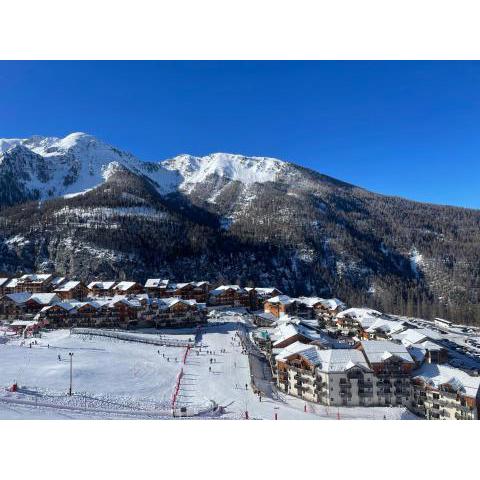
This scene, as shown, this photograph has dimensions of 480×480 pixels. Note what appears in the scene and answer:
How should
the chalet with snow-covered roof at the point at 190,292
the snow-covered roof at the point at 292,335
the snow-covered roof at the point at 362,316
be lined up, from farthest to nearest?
1. the chalet with snow-covered roof at the point at 190,292
2. the snow-covered roof at the point at 362,316
3. the snow-covered roof at the point at 292,335

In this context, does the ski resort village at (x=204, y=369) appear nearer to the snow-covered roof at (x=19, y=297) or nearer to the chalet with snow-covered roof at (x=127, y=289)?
the snow-covered roof at (x=19, y=297)

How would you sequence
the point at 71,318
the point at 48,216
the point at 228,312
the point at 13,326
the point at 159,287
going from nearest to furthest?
1. the point at 13,326
2. the point at 71,318
3. the point at 228,312
4. the point at 159,287
5. the point at 48,216

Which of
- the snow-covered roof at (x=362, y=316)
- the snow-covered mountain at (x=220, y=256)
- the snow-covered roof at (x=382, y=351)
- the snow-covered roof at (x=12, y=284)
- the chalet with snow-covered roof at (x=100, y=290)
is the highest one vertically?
the snow-covered mountain at (x=220, y=256)

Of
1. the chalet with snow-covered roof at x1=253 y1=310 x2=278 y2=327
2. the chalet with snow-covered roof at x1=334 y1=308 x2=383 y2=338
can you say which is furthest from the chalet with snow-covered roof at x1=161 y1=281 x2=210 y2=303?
the chalet with snow-covered roof at x1=334 y1=308 x2=383 y2=338

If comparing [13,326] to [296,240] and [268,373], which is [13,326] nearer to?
[268,373]

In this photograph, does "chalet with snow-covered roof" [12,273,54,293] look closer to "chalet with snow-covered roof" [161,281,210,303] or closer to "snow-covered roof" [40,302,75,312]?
"chalet with snow-covered roof" [161,281,210,303]

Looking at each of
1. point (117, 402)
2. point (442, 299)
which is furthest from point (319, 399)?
point (442, 299)

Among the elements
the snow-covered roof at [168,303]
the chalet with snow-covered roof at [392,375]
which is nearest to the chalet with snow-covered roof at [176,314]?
the snow-covered roof at [168,303]
